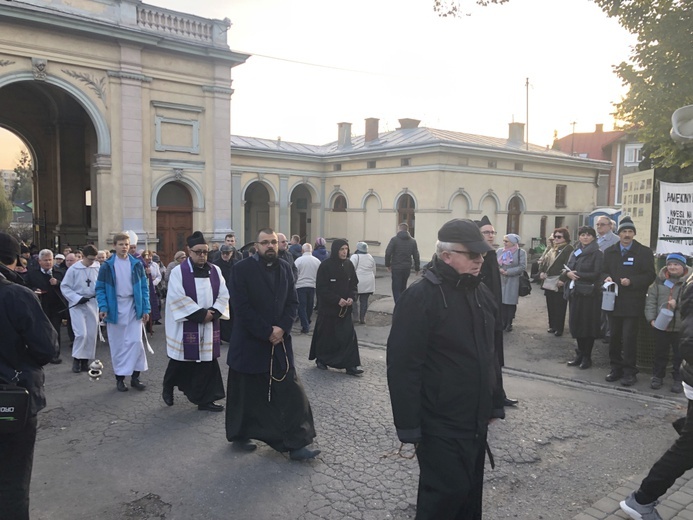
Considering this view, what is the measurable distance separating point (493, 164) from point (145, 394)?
20.6m

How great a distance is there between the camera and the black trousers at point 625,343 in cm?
719

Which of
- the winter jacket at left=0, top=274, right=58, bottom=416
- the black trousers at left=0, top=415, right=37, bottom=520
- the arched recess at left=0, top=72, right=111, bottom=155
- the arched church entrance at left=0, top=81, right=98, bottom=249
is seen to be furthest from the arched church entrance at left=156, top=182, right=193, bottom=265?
the black trousers at left=0, top=415, right=37, bottom=520

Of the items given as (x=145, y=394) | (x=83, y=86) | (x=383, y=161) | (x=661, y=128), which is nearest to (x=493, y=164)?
(x=383, y=161)

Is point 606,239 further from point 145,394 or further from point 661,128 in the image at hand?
point 145,394

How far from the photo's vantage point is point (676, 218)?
28.0 ft

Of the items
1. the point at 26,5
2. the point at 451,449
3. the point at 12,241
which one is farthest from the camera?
the point at 26,5

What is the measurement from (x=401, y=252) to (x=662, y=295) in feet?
20.7

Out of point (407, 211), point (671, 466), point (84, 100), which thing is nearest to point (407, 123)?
point (407, 211)

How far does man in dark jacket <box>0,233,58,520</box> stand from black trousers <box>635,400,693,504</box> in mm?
4067

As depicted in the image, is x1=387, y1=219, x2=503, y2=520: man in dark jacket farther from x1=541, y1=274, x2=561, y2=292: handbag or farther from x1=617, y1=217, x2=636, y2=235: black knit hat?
x1=541, y1=274, x2=561, y2=292: handbag

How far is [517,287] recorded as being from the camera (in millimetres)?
9977

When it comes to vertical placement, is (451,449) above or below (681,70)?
below

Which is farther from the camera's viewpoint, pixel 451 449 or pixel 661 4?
pixel 661 4

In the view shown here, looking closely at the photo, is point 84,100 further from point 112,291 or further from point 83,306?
point 112,291
